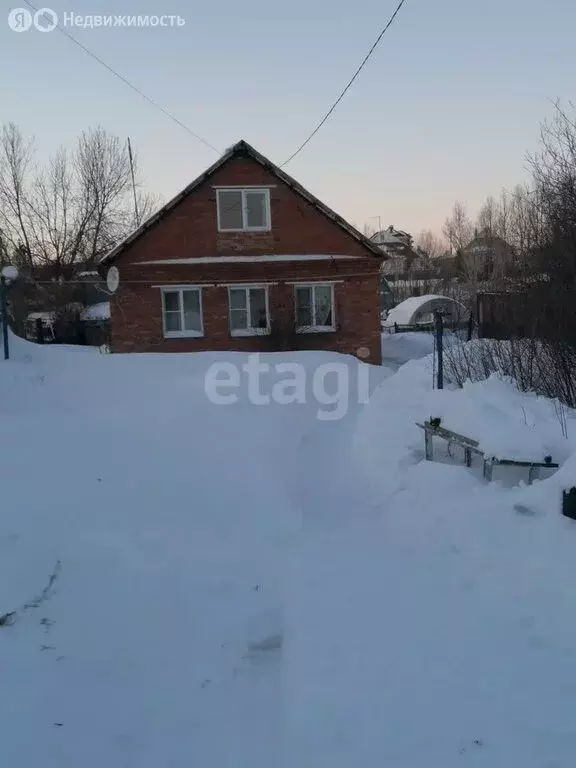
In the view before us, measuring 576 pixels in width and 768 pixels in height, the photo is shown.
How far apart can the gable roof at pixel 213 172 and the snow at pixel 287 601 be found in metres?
11.1

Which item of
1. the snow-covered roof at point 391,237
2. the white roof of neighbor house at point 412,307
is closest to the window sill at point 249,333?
the white roof of neighbor house at point 412,307

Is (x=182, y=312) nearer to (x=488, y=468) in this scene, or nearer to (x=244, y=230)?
(x=244, y=230)

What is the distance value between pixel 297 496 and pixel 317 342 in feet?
42.5

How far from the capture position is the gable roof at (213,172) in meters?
18.0

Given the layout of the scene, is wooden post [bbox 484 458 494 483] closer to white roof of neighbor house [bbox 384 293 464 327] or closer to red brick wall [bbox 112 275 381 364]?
red brick wall [bbox 112 275 381 364]

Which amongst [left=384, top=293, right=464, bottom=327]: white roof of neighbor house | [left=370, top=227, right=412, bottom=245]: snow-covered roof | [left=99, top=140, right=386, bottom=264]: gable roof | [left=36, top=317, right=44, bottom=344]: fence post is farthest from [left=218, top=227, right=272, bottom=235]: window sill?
[left=370, top=227, right=412, bottom=245]: snow-covered roof

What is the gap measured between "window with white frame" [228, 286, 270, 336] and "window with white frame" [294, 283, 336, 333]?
0.95 m

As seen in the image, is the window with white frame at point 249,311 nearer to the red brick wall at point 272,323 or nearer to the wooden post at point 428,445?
the red brick wall at point 272,323

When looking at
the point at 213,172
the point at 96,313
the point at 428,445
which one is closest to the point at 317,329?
the point at 213,172

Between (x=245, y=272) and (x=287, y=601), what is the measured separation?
50.1ft

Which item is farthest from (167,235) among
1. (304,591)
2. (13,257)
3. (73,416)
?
(13,257)

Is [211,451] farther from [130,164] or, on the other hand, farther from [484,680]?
[130,164]

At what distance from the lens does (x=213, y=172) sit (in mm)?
18250

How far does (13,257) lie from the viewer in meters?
35.8
